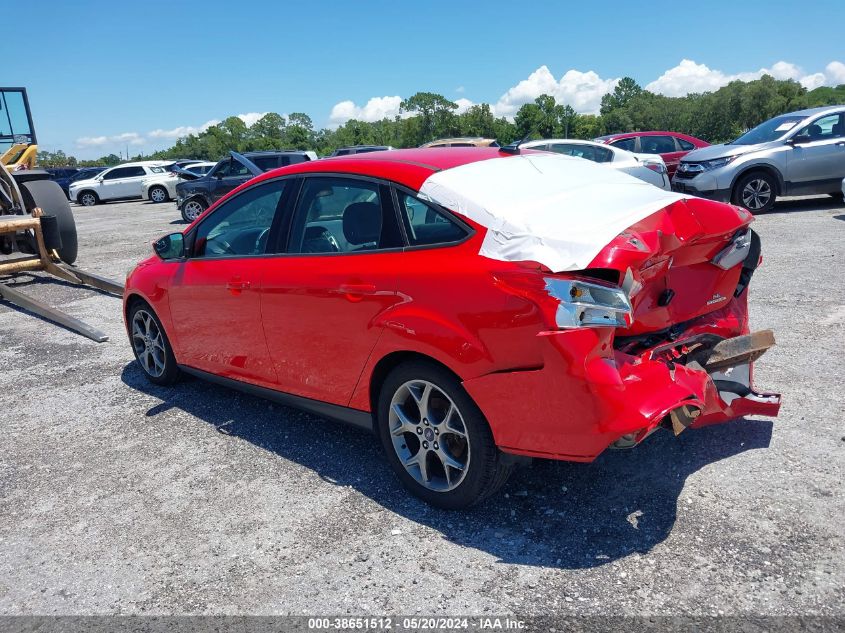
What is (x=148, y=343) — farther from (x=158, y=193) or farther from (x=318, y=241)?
(x=158, y=193)

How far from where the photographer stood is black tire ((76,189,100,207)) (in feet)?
94.8

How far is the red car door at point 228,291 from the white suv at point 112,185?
26.5 m

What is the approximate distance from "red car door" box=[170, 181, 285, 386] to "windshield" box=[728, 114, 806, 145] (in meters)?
11.2

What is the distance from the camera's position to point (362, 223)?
3.60 meters

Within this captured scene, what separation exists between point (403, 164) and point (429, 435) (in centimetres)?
141

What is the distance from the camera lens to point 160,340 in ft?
17.2

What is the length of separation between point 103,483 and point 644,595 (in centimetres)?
296

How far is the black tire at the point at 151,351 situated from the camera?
5.18 m

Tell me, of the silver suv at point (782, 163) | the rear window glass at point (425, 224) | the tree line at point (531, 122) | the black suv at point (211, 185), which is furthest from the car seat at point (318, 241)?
the tree line at point (531, 122)

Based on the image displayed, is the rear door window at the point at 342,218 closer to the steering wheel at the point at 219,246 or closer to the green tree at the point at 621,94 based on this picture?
the steering wheel at the point at 219,246

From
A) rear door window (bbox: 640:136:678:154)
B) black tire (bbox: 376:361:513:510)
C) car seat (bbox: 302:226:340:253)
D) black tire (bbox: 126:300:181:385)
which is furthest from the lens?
rear door window (bbox: 640:136:678:154)

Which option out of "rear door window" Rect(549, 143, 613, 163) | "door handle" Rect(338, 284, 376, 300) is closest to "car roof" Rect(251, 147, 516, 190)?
"door handle" Rect(338, 284, 376, 300)

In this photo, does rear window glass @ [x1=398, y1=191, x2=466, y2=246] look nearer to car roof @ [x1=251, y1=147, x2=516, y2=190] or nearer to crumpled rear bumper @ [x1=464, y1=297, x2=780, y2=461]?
car roof @ [x1=251, y1=147, x2=516, y2=190]

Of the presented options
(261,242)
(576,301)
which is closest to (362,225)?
(261,242)
